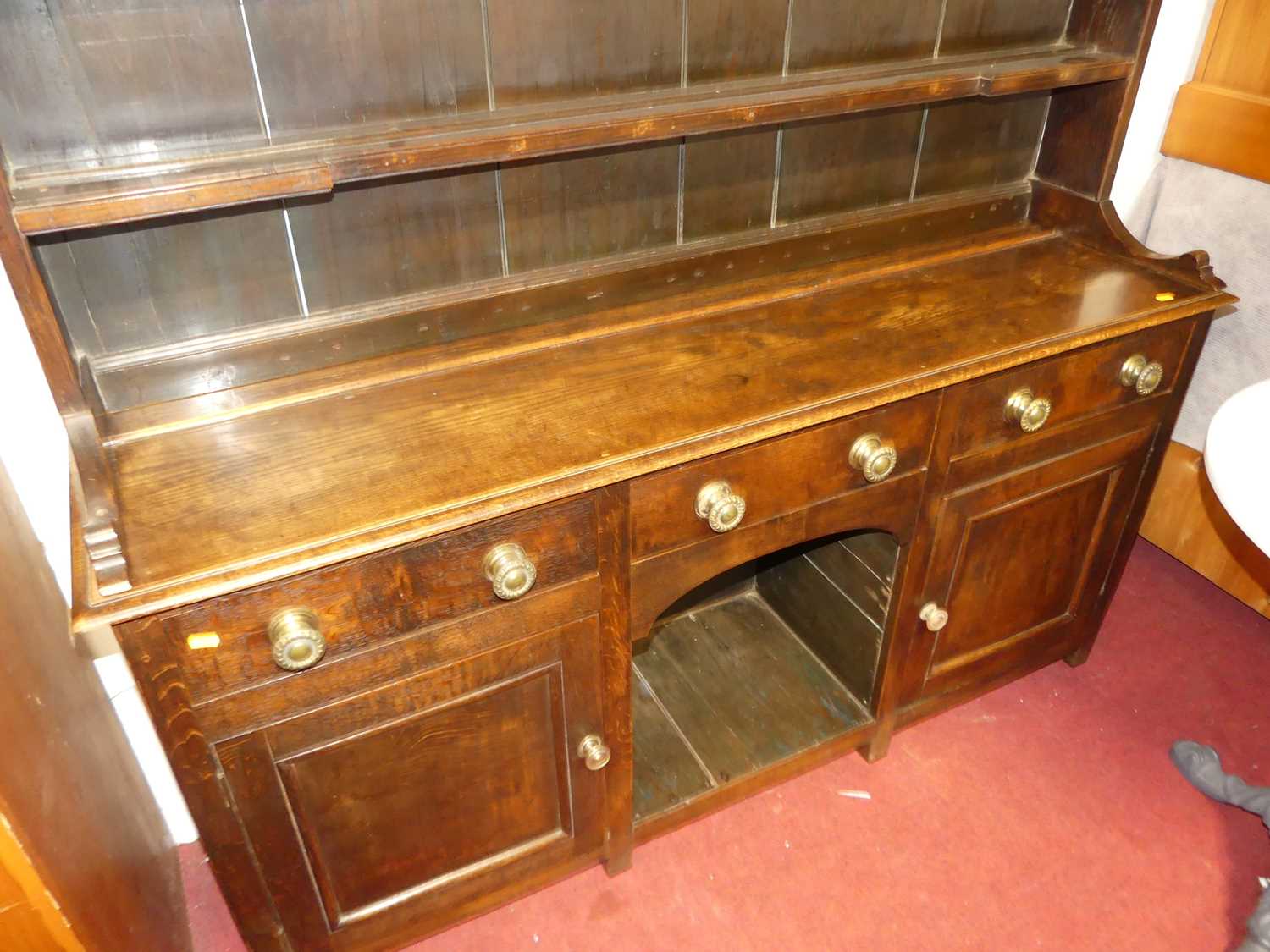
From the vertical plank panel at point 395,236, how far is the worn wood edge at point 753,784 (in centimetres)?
99

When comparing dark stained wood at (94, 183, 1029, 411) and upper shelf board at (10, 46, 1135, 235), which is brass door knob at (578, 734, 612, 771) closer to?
dark stained wood at (94, 183, 1029, 411)

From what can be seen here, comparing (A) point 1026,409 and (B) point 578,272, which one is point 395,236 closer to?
(B) point 578,272

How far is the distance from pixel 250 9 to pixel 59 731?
0.90 metres

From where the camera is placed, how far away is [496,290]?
1.45 meters

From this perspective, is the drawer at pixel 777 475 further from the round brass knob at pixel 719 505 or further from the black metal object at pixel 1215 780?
the black metal object at pixel 1215 780

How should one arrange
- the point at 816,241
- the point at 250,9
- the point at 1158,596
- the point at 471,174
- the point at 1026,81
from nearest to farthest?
the point at 250,9 < the point at 471,174 < the point at 1026,81 < the point at 816,241 < the point at 1158,596

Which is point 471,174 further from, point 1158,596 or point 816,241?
point 1158,596

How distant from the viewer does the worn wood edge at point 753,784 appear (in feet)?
5.65

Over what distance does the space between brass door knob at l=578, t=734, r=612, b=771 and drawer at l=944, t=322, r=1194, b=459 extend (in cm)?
72

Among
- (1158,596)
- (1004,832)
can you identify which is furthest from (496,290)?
(1158,596)

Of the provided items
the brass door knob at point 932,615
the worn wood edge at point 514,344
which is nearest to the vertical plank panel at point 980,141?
the worn wood edge at point 514,344

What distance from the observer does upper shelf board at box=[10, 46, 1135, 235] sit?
1.06m

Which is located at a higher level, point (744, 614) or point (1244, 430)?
point (1244, 430)

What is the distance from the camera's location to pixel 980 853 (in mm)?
1779
